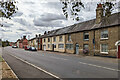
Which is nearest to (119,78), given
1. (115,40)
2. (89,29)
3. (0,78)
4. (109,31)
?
(0,78)

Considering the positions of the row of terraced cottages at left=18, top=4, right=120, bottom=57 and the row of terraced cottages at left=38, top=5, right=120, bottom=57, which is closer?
the row of terraced cottages at left=18, top=4, right=120, bottom=57

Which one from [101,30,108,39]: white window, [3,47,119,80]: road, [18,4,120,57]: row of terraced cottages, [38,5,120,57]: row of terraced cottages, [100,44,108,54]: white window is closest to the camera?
[3,47,119,80]: road

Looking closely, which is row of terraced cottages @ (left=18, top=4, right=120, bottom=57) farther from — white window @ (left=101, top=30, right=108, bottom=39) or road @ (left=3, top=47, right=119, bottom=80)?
road @ (left=3, top=47, right=119, bottom=80)

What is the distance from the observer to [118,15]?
22047 mm

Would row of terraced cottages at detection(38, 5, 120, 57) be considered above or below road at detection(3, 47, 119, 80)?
above

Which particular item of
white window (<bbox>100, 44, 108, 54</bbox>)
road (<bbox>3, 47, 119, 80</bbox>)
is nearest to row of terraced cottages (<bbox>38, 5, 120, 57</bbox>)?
white window (<bbox>100, 44, 108, 54</bbox>)

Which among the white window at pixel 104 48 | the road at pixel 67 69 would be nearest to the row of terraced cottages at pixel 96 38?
the white window at pixel 104 48

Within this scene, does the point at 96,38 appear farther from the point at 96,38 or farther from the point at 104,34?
the point at 104,34

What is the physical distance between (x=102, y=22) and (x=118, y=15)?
3022 mm

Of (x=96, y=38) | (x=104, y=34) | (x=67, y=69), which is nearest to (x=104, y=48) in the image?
(x=104, y=34)

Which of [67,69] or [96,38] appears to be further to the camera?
[96,38]

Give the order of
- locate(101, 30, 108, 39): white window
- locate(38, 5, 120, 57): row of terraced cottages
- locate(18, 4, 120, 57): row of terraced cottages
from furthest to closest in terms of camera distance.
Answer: locate(101, 30, 108, 39): white window → locate(38, 5, 120, 57): row of terraced cottages → locate(18, 4, 120, 57): row of terraced cottages

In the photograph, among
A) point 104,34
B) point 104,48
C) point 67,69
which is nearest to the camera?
point 67,69

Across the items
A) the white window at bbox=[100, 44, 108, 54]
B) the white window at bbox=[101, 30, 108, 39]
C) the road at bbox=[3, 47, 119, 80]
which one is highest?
the white window at bbox=[101, 30, 108, 39]
